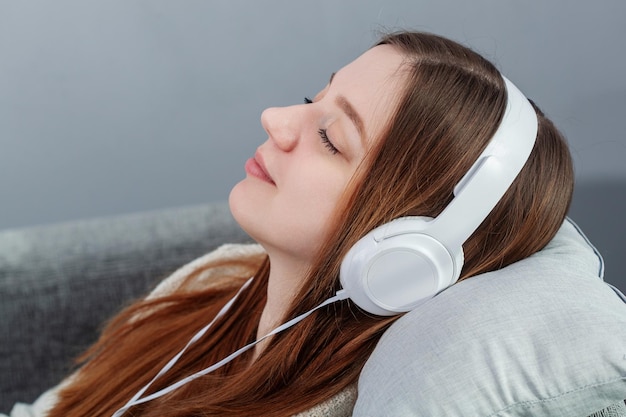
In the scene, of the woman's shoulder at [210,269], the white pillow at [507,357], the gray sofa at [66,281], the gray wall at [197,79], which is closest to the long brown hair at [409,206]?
the white pillow at [507,357]

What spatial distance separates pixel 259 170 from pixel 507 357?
0.41 meters

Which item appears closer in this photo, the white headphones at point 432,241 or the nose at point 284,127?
the white headphones at point 432,241

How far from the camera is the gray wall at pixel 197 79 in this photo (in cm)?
160

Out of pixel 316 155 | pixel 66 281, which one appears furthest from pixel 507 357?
pixel 66 281

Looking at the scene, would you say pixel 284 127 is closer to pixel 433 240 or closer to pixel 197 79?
pixel 433 240

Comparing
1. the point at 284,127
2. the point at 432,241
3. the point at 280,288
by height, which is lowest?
the point at 280,288

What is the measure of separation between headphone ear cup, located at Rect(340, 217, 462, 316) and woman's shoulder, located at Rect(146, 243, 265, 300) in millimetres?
521

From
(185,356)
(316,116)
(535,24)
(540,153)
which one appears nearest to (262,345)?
(185,356)

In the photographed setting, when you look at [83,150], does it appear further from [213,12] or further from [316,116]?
[316,116]

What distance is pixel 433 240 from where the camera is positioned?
2.73ft

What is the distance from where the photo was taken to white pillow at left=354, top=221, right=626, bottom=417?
718mm

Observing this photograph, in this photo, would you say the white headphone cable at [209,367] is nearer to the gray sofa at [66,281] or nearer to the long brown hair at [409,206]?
the long brown hair at [409,206]

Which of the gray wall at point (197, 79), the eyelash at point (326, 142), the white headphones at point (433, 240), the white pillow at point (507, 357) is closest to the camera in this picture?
the white pillow at point (507, 357)

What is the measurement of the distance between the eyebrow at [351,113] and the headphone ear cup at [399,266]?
0.41 feet
